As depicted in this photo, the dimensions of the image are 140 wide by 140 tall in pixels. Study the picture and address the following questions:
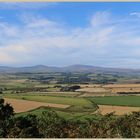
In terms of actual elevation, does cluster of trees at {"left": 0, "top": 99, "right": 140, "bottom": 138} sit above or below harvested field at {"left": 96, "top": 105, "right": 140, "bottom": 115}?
below

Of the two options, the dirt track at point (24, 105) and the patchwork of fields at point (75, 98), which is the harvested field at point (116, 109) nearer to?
the patchwork of fields at point (75, 98)

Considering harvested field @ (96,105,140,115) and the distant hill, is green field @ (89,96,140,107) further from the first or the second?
the distant hill

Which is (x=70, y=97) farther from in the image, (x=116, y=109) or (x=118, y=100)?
(x=116, y=109)

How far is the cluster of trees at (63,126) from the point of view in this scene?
8.41 meters

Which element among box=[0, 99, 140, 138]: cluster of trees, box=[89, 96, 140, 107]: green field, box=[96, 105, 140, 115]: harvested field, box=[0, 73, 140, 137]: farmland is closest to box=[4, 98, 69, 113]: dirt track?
box=[0, 73, 140, 137]: farmland

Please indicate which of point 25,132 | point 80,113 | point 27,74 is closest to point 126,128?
point 80,113

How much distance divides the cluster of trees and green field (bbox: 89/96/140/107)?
960 millimetres

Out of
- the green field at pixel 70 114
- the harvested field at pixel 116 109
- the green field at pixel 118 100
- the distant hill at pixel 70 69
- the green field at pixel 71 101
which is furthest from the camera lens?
the distant hill at pixel 70 69

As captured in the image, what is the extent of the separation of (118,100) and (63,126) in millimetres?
3449

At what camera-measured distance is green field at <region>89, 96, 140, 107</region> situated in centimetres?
1120


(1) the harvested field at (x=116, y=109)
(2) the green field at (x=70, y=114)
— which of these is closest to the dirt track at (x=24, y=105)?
(2) the green field at (x=70, y=114)

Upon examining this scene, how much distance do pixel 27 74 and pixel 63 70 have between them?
292 centimetres

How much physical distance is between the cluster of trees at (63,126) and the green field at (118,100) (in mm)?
960

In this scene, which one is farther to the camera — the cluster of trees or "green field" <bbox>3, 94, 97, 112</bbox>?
"green field" <bbox>3, 94, 97, 112</bbox>
